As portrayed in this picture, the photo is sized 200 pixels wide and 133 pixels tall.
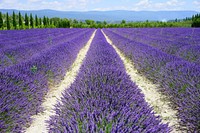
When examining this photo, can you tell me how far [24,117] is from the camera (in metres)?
3.63

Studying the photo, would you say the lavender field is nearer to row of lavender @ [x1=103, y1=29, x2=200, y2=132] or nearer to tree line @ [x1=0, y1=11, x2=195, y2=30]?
row of lavender @ [x1=103, y1=29, x2=200, y2=132]

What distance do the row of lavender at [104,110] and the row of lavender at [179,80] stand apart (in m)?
1.15

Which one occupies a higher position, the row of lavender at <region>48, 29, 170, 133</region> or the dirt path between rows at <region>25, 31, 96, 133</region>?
the row of lavender at <region>48, 29, 170, 133</region>

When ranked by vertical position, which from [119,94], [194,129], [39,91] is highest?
[119,94]

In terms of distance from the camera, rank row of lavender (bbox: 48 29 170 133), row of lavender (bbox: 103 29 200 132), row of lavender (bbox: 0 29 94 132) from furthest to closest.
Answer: row of lavender (bbox: 103 29 200 132), row of lavender (bbox: 0 29 94 132), row of lavender (bbox: 48 29 170 133)

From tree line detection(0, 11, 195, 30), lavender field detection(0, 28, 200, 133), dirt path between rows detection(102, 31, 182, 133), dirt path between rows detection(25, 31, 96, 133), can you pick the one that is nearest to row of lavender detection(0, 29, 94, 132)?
lavender field detection(0, 28, 200, 133)

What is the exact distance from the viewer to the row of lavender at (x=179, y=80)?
12.5 ft

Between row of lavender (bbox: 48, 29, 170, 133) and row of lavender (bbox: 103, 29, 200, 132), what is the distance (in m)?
1.15

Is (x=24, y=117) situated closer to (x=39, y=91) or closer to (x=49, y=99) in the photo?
(x=39, y=91)

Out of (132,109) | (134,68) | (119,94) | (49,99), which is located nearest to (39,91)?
(49,99)

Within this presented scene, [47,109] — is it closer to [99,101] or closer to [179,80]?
Answer: [99,101]

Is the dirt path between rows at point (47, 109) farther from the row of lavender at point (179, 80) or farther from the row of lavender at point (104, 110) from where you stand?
the row of lavender at point (179, 80)

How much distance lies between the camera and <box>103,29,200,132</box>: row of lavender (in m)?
3.82

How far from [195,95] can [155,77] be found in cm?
299
